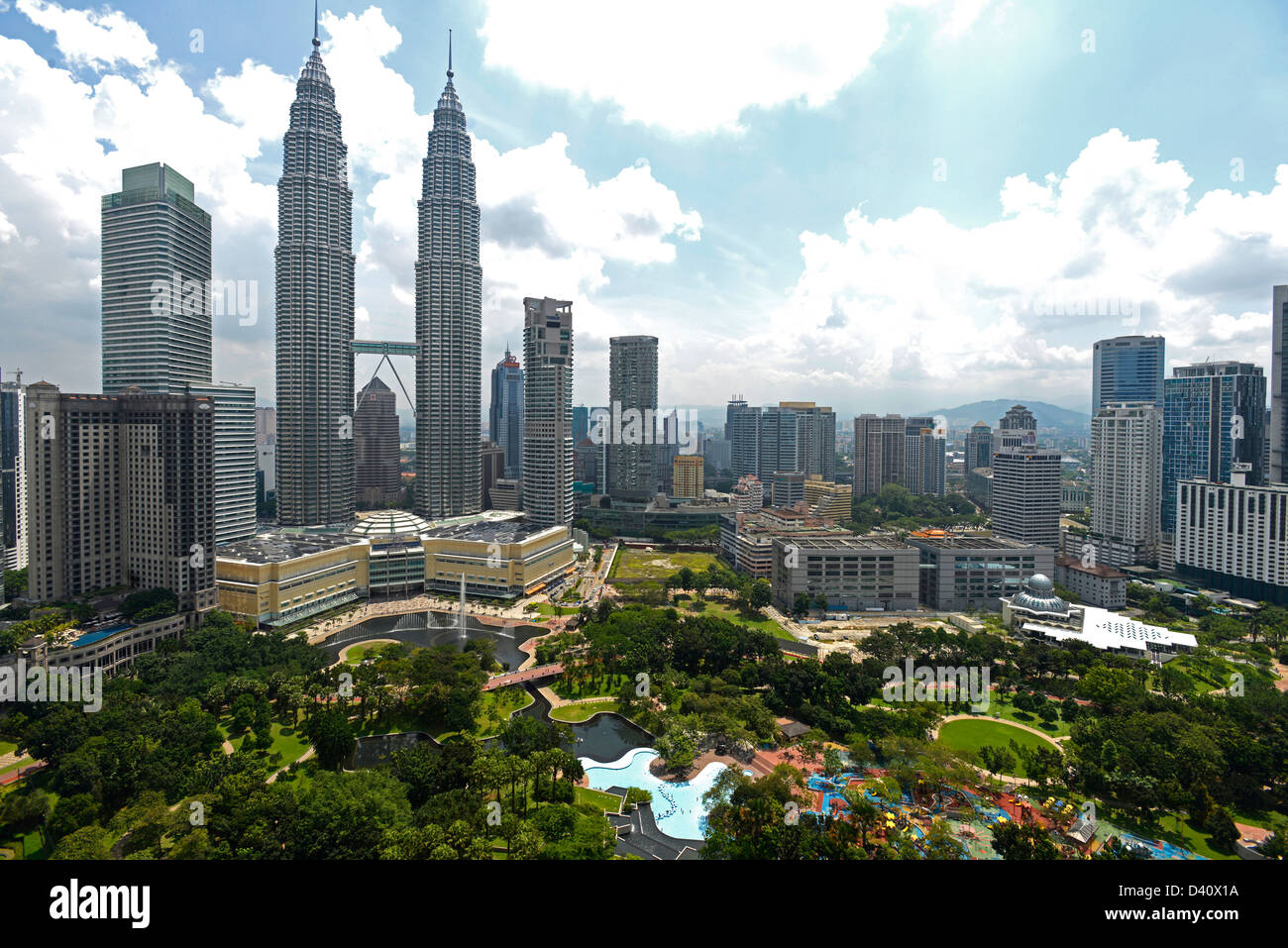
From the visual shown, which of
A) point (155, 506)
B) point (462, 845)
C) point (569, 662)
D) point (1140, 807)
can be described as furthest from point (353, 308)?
point (1140, 807)

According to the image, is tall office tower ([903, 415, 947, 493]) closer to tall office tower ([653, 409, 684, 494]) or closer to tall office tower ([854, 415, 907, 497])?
tall office tower ([854, 415, 907, 497])

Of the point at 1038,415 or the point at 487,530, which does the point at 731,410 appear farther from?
the point at 1038,415

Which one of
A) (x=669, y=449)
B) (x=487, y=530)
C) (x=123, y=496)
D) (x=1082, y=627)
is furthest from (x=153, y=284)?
(x=669, y=449)

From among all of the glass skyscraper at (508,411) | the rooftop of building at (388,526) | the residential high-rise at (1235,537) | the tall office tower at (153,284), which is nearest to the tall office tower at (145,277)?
the tall office tower at (153,284)

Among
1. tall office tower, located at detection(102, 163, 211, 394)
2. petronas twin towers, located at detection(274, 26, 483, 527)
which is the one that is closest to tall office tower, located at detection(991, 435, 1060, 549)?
petronas twin towers, located at detection(274, 26, 483, 527)

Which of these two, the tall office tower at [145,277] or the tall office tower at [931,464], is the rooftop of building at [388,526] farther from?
the tall office tower at [931,464]

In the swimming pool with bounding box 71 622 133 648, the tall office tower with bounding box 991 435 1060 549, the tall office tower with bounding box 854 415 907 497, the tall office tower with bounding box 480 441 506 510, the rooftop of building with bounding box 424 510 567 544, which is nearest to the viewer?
the swimming pool with bounding box 71 622 133 648
